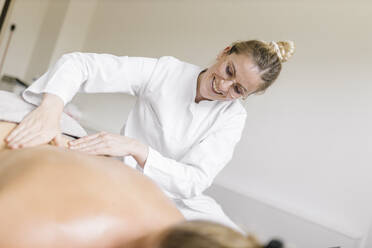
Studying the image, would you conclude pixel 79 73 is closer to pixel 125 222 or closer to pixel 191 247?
pixel 125 222

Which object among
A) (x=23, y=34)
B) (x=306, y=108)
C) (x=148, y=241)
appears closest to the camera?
(x=148, y=241)

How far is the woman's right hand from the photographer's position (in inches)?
37.4

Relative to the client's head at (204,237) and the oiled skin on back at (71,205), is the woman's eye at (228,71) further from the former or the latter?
the client's head at (204,237)

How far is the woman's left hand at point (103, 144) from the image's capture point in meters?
1.06

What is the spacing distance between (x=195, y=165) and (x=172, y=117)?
0.99 feet

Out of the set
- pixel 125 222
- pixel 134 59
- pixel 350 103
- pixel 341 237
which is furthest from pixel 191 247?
pixel 350 103

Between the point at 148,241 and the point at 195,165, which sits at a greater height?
the point at 148,241

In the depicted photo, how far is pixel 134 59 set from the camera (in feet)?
4.97

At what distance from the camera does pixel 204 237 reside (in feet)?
1.43

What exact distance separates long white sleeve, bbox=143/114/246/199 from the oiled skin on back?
0.46 m

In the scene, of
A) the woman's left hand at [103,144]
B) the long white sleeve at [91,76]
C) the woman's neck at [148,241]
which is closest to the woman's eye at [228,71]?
the long white sleeve at [91,76]

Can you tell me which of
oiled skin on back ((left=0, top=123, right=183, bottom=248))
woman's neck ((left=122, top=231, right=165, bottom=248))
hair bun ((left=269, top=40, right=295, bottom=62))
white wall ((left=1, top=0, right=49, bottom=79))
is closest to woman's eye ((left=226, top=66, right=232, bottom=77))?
hair bun ((left=269, top=40, right=295, bottom=62))

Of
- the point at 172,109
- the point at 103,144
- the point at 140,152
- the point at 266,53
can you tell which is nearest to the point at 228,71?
the point at 266,53

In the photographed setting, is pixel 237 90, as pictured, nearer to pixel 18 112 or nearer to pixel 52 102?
pixel 52 102
